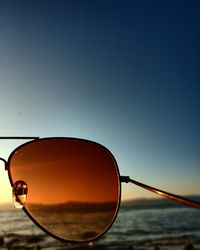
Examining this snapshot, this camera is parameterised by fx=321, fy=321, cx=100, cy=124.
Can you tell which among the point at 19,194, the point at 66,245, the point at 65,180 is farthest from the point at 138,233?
the point at 19,194

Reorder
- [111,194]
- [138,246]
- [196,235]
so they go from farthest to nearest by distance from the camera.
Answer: [196,235] → [138,246] → [111,194]

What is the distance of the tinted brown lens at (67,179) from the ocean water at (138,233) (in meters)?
9.11

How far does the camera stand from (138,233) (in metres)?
11.9

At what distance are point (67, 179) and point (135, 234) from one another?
11.5 metres

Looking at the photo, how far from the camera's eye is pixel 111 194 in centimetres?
74

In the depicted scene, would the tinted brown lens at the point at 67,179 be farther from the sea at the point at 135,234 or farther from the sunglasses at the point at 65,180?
the sea at the point at 135,234

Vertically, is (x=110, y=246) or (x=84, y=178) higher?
(x=84, y=178)

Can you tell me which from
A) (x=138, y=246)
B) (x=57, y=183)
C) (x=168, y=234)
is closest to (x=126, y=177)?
(x=57, y=183)

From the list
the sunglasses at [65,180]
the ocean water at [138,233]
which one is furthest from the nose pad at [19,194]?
the ocean water at [138,233]

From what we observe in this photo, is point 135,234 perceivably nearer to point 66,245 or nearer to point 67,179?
point 66,245

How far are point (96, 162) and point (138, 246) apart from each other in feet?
31.1

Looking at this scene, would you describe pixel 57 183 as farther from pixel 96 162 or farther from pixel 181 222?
pixel 181 222

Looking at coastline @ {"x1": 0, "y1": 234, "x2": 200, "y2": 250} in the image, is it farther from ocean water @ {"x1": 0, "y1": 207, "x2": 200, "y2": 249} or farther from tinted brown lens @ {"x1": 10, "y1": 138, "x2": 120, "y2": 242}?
tinted brown lens @ {"x1": 10, "y1": 138, "x2": 120, "y2": 242}

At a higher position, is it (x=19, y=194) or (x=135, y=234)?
(x=19, y=194)
